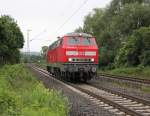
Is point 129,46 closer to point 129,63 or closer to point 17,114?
point 129,63

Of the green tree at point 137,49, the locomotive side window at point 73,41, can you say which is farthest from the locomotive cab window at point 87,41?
the green tree at point 137,49

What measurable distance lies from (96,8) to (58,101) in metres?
75.9

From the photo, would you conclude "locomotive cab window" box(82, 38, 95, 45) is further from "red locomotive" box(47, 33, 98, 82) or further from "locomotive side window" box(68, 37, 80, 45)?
"locomotive side window" box(68, 37, 80, 45)

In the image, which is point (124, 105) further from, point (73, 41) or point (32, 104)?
point (73, 41)

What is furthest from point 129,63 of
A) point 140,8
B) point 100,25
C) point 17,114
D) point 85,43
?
point 17,114

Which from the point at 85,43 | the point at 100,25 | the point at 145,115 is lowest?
the point at 145,115

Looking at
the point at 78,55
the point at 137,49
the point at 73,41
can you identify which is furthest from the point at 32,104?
the point at 137,49

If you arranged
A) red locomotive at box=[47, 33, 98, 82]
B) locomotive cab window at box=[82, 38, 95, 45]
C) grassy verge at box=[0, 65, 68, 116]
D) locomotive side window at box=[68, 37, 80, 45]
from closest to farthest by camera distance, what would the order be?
grassy verge at box=[0, 65, 68, 116], red locomotive at box=[47, 33, 98, 82], locomotive side window at box=[68, 37, 80, 45], locomotive cab window at box=[82, 38, 95, 45]

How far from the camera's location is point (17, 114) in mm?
10570

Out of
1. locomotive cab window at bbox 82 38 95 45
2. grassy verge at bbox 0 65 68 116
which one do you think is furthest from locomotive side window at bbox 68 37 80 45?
grassy verge at bbox 0 65 68 116

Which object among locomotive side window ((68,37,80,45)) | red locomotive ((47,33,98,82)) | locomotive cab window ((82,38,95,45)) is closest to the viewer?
red locomotive ((47,33,98,82))

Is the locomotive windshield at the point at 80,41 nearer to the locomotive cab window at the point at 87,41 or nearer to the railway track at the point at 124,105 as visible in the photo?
the locomotive cab window at the point at 87,41

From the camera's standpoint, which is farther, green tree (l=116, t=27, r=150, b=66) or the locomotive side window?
green tree (l=116, t=27, r=150, b=66)

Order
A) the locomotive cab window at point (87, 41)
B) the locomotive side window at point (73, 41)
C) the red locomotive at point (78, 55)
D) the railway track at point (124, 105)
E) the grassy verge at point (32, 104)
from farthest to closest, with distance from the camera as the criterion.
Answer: the locomotive cab window at point (87, 41) → the locomotive side window at point (73, 41) → the red locomotive at point (78, 55) → the railway track at point (124, 105) → the grassy verge at point (32, 104)
